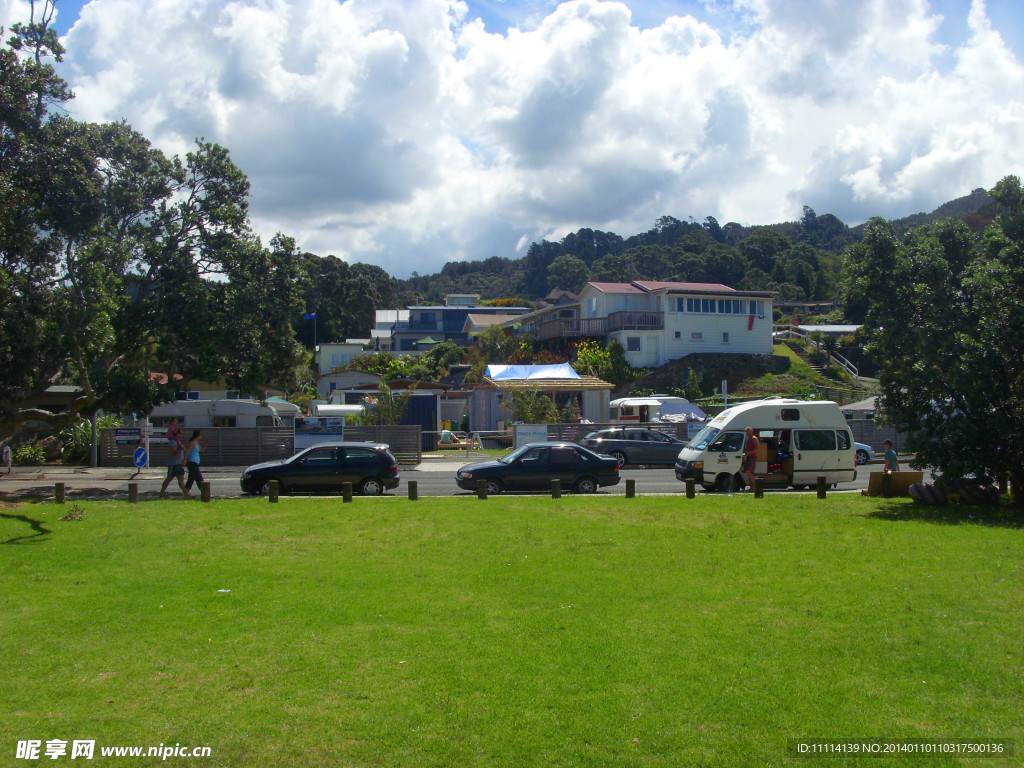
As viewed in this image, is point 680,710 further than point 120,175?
No

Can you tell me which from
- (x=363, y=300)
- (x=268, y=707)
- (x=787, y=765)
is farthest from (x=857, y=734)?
(x=363, y=300)

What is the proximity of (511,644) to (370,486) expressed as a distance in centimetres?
1390

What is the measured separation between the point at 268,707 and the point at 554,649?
254cm

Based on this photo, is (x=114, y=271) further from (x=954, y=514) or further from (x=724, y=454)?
(x=954, y=514)

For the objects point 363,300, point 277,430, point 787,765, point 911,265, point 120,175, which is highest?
point 363,300

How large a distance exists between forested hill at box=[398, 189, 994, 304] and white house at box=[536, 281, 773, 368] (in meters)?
9.88

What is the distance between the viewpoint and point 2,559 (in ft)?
36.5

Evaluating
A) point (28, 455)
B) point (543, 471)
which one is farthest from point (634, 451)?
point (28, 455)

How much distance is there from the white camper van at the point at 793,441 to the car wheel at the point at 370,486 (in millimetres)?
8332

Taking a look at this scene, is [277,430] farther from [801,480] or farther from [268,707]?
[268,707]

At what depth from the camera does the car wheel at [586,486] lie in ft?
68.9

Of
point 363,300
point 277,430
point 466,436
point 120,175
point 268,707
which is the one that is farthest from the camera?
point 363,300

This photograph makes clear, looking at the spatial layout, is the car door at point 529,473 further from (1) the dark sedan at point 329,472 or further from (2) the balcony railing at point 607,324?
(2) the balcony railing at point 607,324

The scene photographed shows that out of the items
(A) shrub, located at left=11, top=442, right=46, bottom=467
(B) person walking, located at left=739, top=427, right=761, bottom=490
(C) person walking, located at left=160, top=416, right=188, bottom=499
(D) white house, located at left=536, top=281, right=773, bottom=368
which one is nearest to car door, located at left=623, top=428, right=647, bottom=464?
(B) person walking, located at left=739, top=427, right=761, bottom=490
